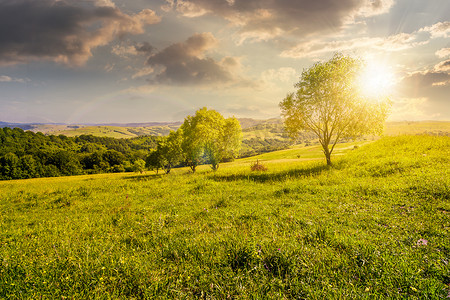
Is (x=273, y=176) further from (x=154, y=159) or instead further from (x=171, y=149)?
(x=154, y=159)

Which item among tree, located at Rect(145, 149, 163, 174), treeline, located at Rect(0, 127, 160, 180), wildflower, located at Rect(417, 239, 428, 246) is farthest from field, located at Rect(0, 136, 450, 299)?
treeline, located at Rect(0, 127, 160, 180)

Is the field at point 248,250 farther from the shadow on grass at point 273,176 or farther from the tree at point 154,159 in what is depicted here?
the tree at point 154,159

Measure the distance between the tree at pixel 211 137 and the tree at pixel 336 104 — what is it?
1717cm

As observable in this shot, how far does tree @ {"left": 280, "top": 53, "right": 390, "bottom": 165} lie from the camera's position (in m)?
21.6

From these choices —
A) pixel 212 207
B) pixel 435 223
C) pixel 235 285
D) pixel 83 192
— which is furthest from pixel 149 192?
pixel 435 223

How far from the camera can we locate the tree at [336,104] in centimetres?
2161

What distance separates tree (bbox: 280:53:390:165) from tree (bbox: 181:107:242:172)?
17.2 m

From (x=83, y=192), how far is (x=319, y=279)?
17.5 metres

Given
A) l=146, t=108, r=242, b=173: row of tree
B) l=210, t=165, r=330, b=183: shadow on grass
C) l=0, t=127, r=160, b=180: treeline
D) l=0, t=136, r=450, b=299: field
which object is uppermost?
l=146, t=108, r=242, b=173: row of tree

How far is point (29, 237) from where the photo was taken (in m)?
6.98

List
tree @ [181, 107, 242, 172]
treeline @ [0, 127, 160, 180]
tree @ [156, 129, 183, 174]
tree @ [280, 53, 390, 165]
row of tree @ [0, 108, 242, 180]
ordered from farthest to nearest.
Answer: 1. treeline @ [0, 127, 160, 180]
2. tree @ [156, 129, 183, 174]
3. row of tree @ [0, 108, 242, 180]
4. tree @ [181, 107, 242, 172]
5. tree @ [280, 53, 390, 165]

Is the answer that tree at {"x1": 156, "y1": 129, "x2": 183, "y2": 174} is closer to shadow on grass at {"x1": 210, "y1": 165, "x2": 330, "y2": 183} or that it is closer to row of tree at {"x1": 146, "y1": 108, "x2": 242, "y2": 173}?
row of tree at {"x1": 146, "y1": 108, "x2": 242, "y2": 173}

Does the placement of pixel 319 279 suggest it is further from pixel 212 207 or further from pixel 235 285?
pixel 212 207

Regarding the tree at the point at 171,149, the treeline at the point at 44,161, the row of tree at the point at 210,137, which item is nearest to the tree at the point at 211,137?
the row of tree at the point at 210,137
